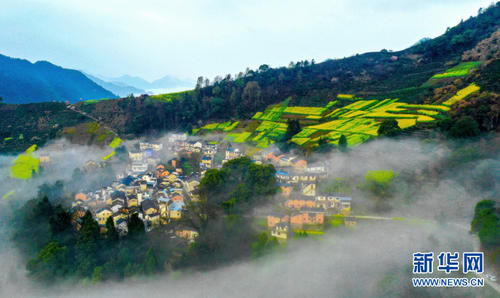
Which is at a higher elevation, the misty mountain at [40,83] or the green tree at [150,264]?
the misty mountain at [40,83]

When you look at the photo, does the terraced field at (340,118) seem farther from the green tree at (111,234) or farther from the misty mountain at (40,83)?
the misty mountain at (40,83)

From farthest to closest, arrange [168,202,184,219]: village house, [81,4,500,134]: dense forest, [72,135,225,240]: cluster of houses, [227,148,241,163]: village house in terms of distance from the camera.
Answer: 1. [81,4,500,134]: dense forest
2. [227,148,241,163]: village house
3. [168,202,184,219]: village house
4. [72,135,225,240]: cluster of houses

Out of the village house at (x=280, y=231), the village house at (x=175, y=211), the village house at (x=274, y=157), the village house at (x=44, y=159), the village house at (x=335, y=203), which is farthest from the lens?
the village house at (x=44, y=159)

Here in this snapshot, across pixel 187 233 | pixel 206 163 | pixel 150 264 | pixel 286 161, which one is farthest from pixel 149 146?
pixel 150 264

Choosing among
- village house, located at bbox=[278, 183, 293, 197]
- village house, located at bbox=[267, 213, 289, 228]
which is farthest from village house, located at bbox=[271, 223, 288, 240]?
village house, located at bbox=[278, 183, 293, 197]

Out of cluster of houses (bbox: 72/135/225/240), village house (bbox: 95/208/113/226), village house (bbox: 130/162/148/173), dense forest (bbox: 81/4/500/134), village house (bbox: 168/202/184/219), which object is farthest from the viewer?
dense forest (bbox: 81/4/500/134)

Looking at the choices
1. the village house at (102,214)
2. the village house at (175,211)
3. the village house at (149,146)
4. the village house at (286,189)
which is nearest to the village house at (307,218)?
the village house at (286,189)

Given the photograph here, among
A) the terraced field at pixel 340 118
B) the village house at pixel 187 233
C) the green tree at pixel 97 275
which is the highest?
the terraced field at pixel 340 118

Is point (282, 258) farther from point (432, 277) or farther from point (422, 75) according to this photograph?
point (422, 75)

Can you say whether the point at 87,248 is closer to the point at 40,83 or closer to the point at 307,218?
the point at 307,218

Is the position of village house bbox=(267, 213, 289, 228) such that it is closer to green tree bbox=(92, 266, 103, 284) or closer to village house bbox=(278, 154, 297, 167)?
village house bbox=(278, 154, 297, 167)
